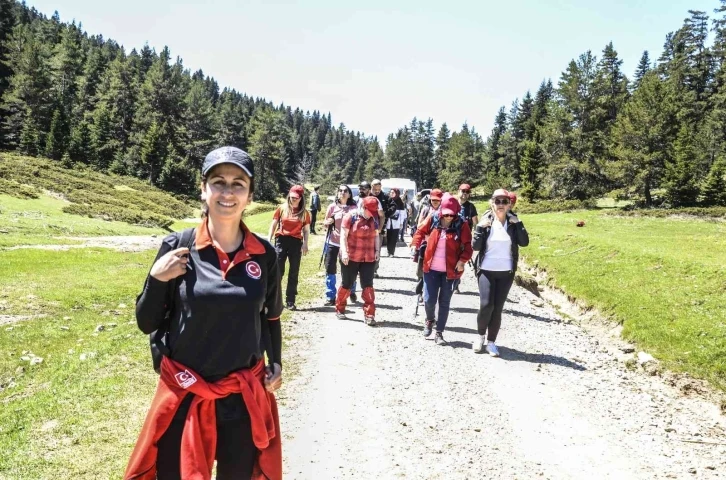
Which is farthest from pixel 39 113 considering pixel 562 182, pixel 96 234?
pixel 562 182

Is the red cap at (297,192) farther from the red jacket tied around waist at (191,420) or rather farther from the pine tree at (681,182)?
the pine tree at (681,182)

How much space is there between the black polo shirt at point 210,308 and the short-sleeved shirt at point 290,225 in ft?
24.7

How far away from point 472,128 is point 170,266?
118792mm

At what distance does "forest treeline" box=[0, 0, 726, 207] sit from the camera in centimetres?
4697

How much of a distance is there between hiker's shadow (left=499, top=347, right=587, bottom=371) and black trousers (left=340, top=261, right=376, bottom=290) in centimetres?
276

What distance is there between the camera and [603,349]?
993 centimetres

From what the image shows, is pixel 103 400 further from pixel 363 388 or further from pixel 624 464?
pixel 624 464

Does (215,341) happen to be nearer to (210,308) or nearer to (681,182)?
(210,308)

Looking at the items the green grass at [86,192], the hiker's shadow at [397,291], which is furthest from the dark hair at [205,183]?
the green grass at [86,192]

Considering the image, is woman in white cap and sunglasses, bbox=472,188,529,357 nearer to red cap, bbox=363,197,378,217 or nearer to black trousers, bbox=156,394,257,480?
red cap, bbox=363,197,378,217

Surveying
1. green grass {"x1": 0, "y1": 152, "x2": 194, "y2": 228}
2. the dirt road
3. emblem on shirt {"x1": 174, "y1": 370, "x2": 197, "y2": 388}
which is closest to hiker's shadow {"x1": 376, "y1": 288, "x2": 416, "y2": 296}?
the dirt road

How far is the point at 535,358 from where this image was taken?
8547mm

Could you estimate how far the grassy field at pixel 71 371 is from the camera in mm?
4770

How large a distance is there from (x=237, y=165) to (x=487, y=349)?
270 inches
